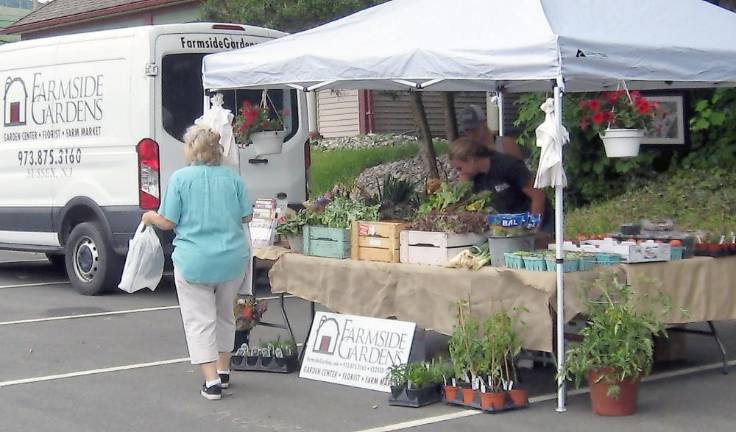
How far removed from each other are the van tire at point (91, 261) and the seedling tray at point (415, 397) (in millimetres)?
5153

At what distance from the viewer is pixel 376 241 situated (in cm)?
770

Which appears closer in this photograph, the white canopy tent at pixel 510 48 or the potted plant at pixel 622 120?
the white canopy tent at pixel 510 48

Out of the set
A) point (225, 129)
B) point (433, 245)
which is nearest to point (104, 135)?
point (225, 129)

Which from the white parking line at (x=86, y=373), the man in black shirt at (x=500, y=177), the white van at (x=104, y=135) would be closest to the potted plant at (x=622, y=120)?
the man in black shirt at (x=500, y=177)

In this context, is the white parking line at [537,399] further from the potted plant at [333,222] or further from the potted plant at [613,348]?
the potted plant at [333,222]

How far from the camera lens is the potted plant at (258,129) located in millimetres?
9000

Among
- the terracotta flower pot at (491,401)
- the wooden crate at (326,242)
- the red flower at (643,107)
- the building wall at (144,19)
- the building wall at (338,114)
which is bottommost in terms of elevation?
the terracotta flower pot at (491,401)

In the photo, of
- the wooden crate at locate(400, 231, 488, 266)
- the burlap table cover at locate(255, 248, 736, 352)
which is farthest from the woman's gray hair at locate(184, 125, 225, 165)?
the wooden crate at locate(400, 231, 488, 266)

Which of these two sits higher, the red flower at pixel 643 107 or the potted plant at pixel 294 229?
the red flower at pixel 643 107

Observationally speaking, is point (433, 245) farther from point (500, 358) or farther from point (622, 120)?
point (622, 120)

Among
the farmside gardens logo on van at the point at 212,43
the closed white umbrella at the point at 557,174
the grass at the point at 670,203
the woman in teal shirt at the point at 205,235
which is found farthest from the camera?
the grass at the point at 670,203

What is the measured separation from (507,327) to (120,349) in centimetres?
370

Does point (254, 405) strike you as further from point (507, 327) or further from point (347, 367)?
point (507, 327)

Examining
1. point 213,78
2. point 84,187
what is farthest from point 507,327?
point 84,187
